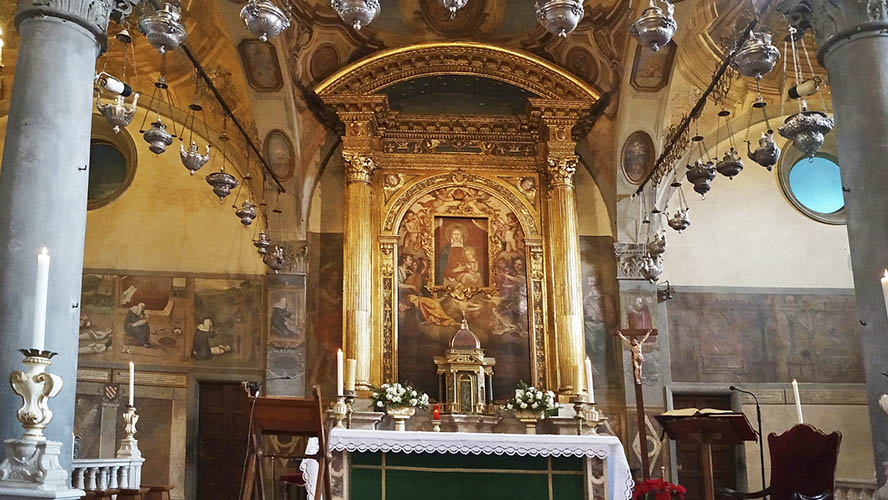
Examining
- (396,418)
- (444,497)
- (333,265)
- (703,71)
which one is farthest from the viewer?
(333,265)

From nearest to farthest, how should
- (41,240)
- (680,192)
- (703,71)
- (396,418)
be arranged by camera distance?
(41,240) < (396,418) < (703,71) < (680,192)

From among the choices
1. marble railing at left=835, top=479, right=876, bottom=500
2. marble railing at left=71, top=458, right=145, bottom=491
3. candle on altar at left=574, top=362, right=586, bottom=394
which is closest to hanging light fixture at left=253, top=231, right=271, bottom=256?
marble railing at left=71, top=458, right=145, bottom=491

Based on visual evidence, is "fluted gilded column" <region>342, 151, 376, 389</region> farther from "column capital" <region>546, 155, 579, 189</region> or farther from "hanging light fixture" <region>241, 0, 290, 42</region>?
"hanging light fixture" <region>241, 0, 290, 42</region>

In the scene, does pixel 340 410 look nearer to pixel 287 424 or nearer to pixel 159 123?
pixel 287 424

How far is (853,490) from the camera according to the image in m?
8.76

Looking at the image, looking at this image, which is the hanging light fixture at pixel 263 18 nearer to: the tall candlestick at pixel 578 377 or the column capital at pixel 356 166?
the column capital at pixel 356 166

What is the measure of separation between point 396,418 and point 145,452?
15.1ft

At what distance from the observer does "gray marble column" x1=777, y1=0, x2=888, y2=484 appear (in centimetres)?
563

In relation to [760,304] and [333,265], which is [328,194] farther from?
[760,304]

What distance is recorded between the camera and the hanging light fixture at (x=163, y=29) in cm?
620

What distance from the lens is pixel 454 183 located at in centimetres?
1351

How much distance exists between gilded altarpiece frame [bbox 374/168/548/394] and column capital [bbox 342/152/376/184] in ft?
1.84

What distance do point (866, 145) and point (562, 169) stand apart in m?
7.34

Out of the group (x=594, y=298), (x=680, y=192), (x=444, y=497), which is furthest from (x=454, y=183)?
(x=444, y=497)
